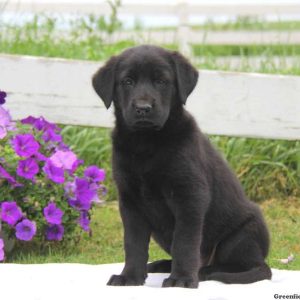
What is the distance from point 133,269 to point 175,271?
0.78 feet

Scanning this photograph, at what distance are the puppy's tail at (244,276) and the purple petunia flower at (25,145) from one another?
59.4 inches

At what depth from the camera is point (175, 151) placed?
4.11 metres

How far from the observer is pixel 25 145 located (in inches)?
203

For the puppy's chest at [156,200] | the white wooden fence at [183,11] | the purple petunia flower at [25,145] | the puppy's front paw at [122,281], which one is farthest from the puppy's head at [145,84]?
the white wooden fence at [183,11]

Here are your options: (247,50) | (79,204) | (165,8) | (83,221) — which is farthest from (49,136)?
(165,8)

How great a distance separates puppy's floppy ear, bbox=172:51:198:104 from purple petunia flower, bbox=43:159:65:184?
1.31 metres

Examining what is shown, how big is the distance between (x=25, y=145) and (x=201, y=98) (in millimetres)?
1966

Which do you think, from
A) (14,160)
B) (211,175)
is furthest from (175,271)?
(14,160)

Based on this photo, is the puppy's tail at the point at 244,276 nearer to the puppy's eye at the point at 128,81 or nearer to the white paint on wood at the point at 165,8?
the puppy's eye at the point at 128,81

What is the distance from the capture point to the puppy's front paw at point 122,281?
4102 mm

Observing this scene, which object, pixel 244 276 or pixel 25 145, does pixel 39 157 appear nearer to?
pixel 25 145

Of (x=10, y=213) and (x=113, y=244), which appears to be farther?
(x=113, y=244)

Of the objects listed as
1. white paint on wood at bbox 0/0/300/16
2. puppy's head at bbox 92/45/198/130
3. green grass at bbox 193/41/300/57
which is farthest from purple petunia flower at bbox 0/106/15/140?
white paint on wood at bbox 0/0/300/16

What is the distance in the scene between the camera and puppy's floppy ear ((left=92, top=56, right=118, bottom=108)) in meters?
4.25
